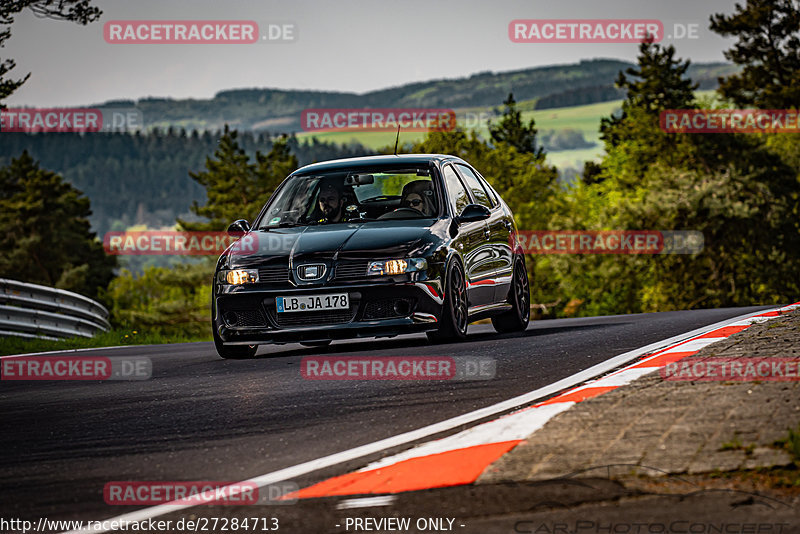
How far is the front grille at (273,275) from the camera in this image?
10141 mm

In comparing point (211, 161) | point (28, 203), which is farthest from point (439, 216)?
point (211, 161)

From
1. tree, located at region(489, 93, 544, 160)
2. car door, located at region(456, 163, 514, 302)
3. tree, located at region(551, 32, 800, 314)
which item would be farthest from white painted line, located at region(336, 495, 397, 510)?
tree, located at region(489, 93, 544, 160)

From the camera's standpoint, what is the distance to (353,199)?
11.4 meters

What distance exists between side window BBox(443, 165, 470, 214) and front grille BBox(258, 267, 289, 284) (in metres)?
2.00

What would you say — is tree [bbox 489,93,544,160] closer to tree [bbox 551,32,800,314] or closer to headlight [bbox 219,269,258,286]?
tree [bbox 551,32,800,314]

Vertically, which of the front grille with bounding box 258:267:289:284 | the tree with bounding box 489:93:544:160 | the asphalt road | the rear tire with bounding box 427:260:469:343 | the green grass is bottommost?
the green grass

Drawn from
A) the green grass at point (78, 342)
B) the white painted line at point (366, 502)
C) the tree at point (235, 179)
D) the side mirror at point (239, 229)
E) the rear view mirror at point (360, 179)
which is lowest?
the green grass at point (78, 342)

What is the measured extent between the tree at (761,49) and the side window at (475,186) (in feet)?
206

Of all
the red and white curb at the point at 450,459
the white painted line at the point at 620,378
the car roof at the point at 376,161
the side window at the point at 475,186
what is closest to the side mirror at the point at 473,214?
the car roof at the point at 376,161

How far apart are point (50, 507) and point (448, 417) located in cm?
233

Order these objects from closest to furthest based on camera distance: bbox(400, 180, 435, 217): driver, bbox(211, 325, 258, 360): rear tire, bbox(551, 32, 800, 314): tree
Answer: bbox(211, 325, 258, 360): rear tire, bbox(400, 180, 435, 217): driver, bbox(551, 32, 800, 314): tree

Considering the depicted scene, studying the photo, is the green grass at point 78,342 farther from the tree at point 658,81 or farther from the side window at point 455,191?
the tree at point 658,81

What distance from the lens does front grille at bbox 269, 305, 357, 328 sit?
10.0 m

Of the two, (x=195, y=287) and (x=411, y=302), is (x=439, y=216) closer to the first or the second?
(x=411, y=302)
